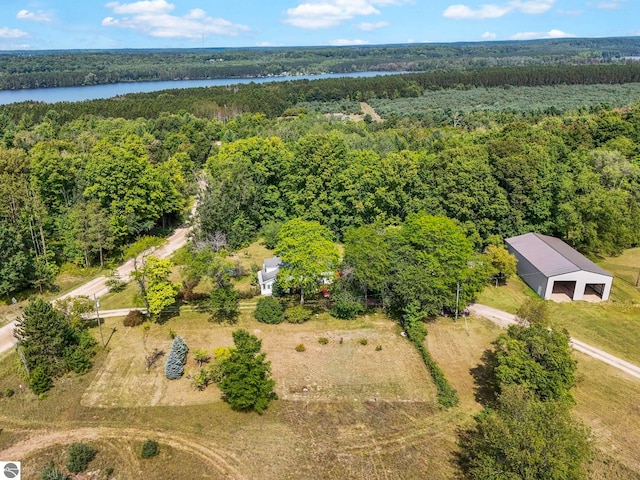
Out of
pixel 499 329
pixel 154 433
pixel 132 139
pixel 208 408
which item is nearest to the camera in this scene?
pixel 154 433

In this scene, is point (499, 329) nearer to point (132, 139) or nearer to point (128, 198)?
point (128, 198)

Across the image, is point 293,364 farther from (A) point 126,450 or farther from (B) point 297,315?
(A) point 126,450

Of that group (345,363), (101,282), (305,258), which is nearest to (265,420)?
(345,363)

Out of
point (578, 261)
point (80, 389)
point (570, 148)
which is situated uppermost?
point (570, 148)

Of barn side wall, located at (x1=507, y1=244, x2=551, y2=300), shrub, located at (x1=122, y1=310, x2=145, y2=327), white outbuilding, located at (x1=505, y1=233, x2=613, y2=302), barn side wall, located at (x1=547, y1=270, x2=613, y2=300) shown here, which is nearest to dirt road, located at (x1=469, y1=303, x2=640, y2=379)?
barn side wall, located at (x1=507, y1=244, x2=551, y2=300)

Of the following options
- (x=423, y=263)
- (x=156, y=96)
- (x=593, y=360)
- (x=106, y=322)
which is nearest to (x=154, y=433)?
(x=106, y=322)

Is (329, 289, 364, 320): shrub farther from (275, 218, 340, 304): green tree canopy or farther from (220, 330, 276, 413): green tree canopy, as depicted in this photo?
(220, 330, 276, 413): green tree canopy
